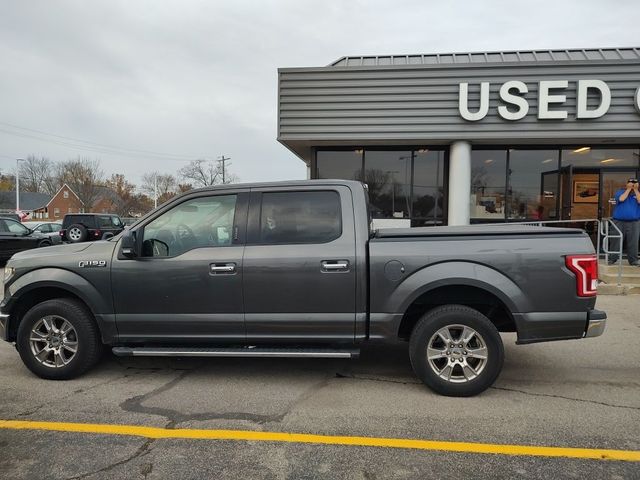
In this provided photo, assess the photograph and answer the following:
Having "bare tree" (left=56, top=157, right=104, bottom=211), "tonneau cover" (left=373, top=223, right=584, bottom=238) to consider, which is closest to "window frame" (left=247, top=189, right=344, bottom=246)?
"tonneau cover" (left=373, top=223, right=584, bottom=238)

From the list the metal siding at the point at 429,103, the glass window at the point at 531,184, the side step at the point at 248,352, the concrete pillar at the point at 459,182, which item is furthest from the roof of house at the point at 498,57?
the side step at the point at 248,352

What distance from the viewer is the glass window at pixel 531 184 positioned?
1155 centimetres

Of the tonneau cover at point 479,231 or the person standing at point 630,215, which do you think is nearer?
the tonneau cover at point 479,231

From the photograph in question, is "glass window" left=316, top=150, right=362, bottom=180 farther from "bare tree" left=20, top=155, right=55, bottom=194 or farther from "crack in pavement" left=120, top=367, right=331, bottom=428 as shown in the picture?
"bare tree" left=20, top=155, right=55, bottom=194

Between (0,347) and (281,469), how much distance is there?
14.7 feet

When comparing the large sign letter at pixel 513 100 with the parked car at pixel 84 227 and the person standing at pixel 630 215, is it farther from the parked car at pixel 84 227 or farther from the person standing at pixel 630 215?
the parked car at pixel 84 227

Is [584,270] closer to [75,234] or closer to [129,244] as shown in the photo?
[129,244]

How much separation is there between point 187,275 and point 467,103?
825 centimetres

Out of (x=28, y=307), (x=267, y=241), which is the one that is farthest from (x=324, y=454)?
(x=28, y=307)

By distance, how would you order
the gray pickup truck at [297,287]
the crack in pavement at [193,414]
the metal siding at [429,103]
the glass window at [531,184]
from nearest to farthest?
the crack in pavement at [193,414] → the gray pickup truck at [297,287] → the metal siding at [429,103] → the glass window at [531,184]

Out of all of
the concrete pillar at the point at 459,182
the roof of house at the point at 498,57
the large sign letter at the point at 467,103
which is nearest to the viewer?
the large sign letter at the point at 467,103

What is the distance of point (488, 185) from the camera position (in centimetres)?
1164

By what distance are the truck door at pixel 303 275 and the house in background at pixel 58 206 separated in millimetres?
85912

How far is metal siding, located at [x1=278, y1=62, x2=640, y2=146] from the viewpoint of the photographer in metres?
9.88
